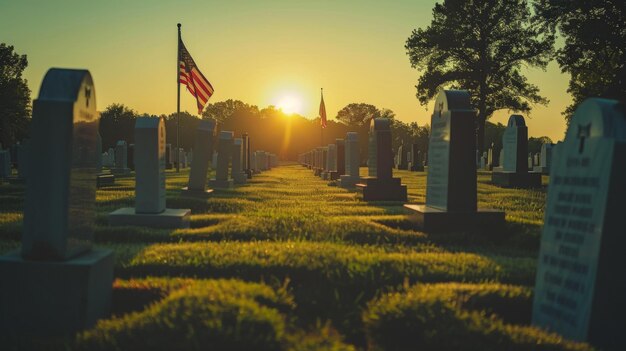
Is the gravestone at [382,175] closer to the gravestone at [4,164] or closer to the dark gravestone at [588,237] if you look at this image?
the dark gravestone at [588,237]

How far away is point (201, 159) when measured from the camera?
1471 centimetres

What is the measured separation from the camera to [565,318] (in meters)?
4.79

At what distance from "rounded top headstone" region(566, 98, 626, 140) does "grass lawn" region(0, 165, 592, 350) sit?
1523mm

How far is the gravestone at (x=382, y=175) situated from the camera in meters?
15.5

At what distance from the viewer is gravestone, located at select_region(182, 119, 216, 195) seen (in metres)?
14.5

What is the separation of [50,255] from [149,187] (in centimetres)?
512

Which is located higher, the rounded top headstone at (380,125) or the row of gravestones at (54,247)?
the rounded top headstone at (380,125)

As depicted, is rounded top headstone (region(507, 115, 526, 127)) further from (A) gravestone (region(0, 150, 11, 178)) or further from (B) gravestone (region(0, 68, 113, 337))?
(B) gravestone (region(0, 68, 113, 337))

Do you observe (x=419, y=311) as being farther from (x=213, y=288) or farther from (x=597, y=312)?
(x=213, y=288)

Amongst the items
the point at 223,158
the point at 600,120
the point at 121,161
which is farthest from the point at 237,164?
the point at 600,120

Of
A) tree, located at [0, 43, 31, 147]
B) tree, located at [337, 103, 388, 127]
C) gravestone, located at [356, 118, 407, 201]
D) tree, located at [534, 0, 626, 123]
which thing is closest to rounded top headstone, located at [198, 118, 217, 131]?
gravestone, located at [356, 118, 407, 201]

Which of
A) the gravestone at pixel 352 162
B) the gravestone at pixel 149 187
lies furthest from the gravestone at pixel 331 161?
the gravestone at pixel 149 187

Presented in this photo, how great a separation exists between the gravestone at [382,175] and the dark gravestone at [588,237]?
10.2 metres

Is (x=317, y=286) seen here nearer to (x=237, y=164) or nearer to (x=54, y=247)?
(x=54, y=247)
